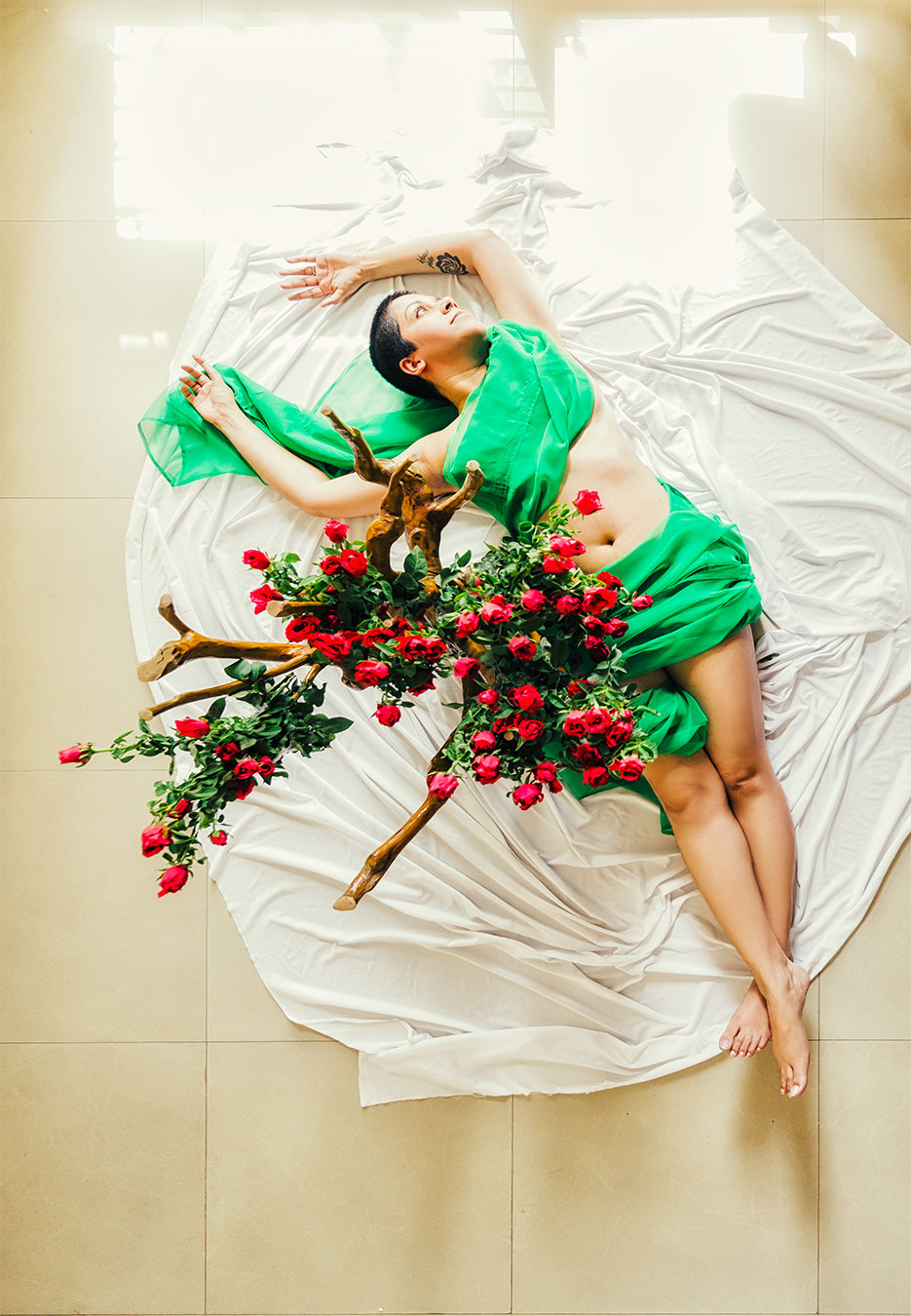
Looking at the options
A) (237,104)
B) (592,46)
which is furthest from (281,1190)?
(592,46)

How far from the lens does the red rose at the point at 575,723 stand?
3.58 ft

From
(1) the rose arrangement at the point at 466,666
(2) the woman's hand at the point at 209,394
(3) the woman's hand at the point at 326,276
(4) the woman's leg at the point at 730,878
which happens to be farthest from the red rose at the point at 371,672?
(3) the woman's hand at the point at 326,276

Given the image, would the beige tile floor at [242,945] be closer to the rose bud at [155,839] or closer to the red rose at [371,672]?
the rose bud at [155,839]

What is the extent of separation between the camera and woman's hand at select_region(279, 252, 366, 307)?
1730 mm

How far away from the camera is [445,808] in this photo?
67.4 inches

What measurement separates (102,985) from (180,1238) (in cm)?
54

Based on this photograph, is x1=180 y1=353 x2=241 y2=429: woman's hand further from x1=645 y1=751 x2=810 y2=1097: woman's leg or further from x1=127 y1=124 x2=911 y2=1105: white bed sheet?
x1=645 y1=751 x2=810 y2=1097: woman's leg

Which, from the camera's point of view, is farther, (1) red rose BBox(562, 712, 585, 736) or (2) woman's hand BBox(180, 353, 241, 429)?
(2) woman's hand BBox(180, 353, 241, 429)

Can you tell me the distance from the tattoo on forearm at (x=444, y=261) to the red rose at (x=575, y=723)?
3.50 ft

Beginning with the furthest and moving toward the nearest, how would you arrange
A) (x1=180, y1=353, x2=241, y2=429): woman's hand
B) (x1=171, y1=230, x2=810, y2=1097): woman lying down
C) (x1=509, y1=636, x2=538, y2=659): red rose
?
(x1=180, y1=353, x2=241, y2=429): woman's hand < (x1=171, y1=230, x2=810, y2=1097): woman lying down < (x1=509, y1=636, x2=538, y2=659): red rose

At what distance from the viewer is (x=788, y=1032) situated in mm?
1638

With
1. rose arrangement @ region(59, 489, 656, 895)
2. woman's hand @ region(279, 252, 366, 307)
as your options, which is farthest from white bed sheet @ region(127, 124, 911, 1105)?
rose arrangement @ region(59, 489, 656, 895)

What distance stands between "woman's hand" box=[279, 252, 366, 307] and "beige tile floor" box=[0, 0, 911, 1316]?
195 mm

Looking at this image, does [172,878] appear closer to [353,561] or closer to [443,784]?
[443,784]
